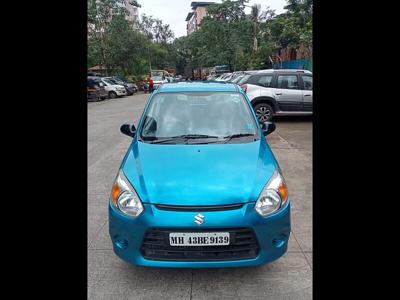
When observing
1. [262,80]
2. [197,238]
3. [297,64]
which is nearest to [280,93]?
[262,80]

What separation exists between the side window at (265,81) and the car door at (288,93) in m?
0.22

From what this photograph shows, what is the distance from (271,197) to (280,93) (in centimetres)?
935

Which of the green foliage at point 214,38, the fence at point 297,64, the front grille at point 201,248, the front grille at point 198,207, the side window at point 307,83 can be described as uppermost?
the green foliage at point 214,38

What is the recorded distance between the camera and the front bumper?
9.52 ft

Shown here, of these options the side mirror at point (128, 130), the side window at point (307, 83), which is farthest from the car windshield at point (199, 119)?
the side window at point (307, 83)

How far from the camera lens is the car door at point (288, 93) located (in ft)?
39.3

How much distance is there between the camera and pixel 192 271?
132 inches

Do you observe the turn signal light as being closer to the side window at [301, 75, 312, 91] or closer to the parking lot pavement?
the parking lot pavement

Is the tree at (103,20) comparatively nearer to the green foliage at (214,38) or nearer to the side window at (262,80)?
the green foliage at (214,38)

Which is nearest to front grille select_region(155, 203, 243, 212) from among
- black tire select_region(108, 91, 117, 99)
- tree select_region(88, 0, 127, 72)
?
black tire select_region(108, 91, 117, 99)

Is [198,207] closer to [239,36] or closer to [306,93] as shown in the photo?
[306,93]
